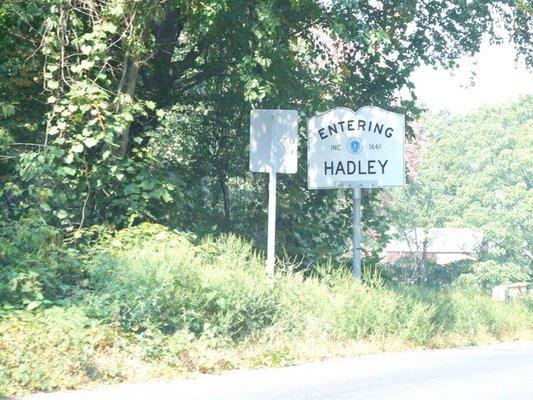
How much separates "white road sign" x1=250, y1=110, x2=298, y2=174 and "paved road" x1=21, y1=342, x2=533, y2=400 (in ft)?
10.9

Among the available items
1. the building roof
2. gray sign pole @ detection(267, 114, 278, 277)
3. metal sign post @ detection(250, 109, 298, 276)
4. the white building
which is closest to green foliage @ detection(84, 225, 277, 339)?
gray sign pole @ detection(267, 114, 278, 277)

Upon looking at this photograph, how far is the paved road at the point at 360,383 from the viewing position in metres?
9.34

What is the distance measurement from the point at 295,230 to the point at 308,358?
6.84 metres

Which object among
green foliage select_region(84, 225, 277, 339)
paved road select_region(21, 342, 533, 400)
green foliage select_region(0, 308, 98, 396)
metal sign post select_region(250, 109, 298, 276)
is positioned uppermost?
metal sign post select_region(250, 109, 298, 276)

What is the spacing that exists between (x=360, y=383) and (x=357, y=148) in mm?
6894

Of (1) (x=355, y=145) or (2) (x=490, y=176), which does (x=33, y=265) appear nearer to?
(1) (x=355, y=145)

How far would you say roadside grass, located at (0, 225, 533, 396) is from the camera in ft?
32.5

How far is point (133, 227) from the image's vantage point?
14633mm

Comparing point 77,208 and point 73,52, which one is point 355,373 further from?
point 73,52

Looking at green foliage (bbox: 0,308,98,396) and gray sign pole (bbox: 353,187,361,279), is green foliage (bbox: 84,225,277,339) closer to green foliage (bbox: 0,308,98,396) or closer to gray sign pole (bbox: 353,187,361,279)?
green foliage (bbox: 0,308,98,396)

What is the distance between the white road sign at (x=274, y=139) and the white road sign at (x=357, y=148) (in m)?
2.12

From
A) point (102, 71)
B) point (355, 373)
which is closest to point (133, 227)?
point (102, 71)

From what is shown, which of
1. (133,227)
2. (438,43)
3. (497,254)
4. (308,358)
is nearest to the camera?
(308,358)

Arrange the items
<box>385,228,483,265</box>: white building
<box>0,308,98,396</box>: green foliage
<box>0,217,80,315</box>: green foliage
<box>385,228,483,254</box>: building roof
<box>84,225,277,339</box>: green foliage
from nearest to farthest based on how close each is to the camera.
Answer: <box>0,308,98,396</box>: green foliage, <box>0,217,80,315</box>: green foliage, <box>84,225,277,339</box>: green foliage, <box>385,228,483,265</box>: white building, <box>385,228,483,254</box>: building roof
